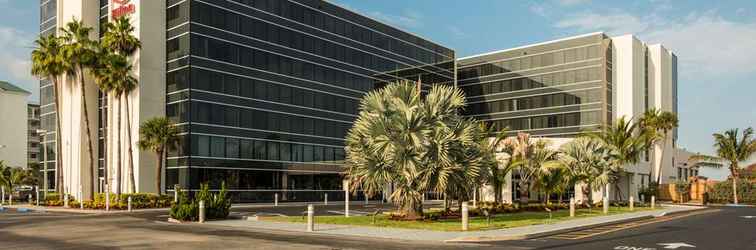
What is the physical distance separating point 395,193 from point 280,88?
3787 cm

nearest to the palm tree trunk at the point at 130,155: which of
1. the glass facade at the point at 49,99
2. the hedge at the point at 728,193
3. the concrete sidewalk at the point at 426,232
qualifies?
the glass facade at the point at 49,99

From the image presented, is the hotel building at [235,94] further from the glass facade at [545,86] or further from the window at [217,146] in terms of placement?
the glass facade at [545,86]

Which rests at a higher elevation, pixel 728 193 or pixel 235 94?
pixel 235 94

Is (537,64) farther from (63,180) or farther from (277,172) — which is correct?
(63,180)

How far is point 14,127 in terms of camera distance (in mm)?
111062

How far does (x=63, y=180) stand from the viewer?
196ft

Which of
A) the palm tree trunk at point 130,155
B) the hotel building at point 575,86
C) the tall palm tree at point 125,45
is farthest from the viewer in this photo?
the hotel building at point 575,86

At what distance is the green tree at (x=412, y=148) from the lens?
28.2 metres

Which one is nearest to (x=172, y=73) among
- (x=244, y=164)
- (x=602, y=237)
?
(x=244, y=164)

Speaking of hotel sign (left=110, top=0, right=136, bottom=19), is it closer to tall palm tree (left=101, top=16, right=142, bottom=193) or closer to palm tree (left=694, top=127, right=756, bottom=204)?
tall palm tree (left=101, top=16, right=142, bottom=193)

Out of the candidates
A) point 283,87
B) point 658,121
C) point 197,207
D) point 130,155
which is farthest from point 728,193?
point 197,207

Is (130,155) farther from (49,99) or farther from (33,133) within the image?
(33,133)

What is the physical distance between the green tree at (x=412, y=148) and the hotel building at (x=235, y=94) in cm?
3028

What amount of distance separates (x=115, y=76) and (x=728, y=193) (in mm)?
62512
